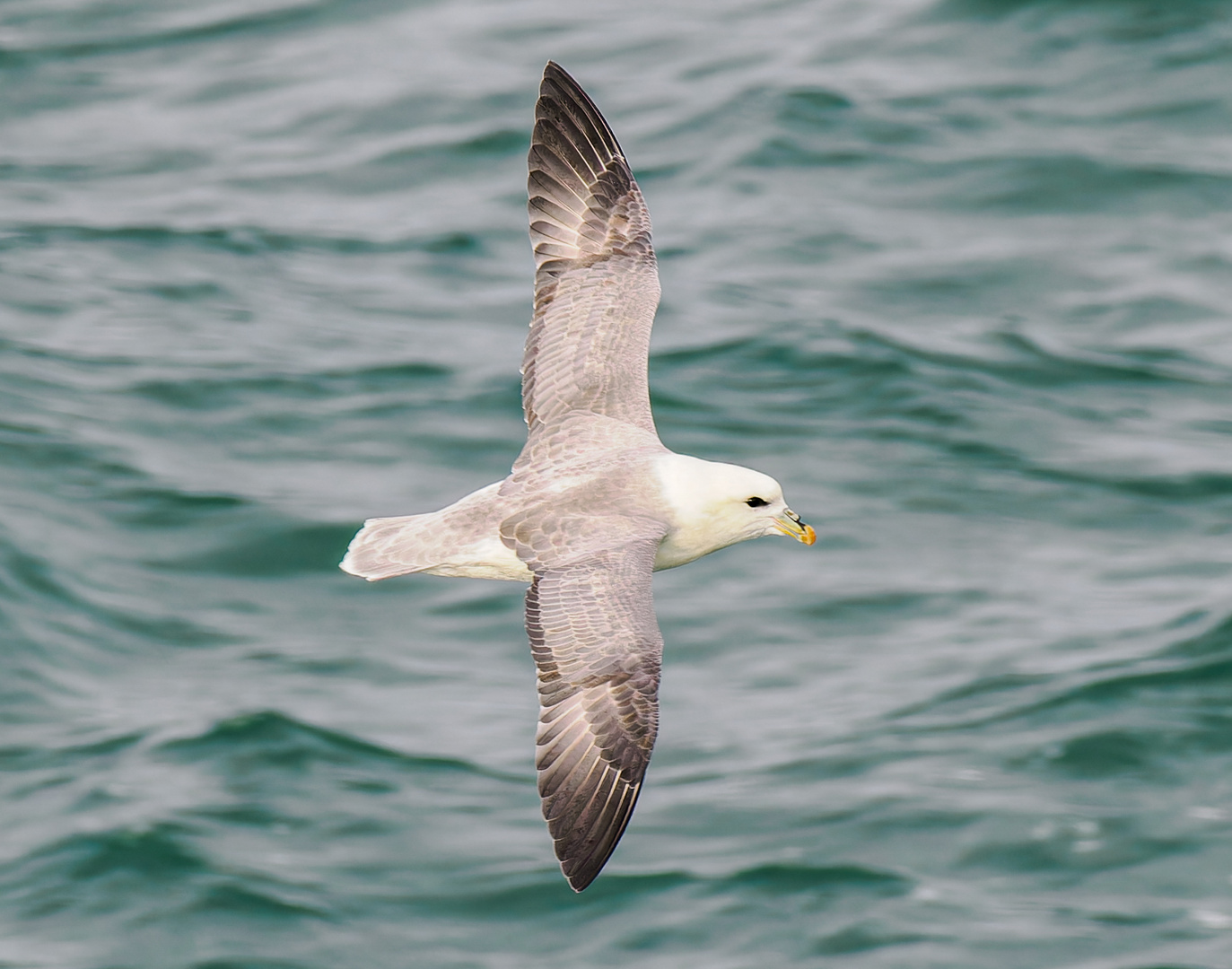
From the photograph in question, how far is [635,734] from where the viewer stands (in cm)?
720

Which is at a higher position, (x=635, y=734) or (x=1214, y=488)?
→ (x=635, y=734)

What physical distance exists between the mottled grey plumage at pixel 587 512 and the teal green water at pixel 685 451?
11.4 ft

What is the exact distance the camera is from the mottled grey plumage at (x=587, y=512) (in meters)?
7.20

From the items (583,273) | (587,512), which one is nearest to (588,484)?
(587,512)

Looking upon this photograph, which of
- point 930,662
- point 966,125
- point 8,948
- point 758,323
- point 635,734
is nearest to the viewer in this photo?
point 635,734

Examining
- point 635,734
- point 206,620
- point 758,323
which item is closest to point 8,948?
point 206,620

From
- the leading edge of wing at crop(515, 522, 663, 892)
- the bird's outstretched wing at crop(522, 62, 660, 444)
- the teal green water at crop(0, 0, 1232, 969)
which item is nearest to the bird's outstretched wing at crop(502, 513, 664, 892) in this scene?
the leading edge of wing at crop(515, 522, 663, 892)

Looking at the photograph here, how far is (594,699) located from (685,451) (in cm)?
650

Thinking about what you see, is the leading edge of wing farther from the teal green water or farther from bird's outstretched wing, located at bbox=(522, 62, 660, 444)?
the teal green water

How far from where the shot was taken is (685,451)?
13609mm

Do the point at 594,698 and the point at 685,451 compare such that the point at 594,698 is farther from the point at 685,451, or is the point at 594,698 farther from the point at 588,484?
the point at 685,451

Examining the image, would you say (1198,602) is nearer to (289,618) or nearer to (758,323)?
(758,323)

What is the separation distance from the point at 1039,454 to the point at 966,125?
5.05 metres

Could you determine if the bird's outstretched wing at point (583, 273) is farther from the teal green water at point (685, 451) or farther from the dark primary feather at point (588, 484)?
the teal green water at point (685, 451)
